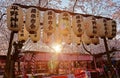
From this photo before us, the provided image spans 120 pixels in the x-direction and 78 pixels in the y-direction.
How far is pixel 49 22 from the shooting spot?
10203 mm

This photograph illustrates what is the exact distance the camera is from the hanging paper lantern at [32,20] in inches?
379

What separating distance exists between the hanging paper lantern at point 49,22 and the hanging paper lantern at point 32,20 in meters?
0.47

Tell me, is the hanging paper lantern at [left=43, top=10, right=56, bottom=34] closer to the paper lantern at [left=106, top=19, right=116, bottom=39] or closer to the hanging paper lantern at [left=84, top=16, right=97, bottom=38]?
the hanging paper lantern at [left=84, top=16, right=97, bottom=38]

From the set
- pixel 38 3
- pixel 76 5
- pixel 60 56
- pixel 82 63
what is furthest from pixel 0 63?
pixel 76 5

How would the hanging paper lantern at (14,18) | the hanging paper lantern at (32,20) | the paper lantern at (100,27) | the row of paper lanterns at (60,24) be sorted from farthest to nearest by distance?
1. the paper lantern at (100,27)
2. the hanging paper lantern at (32,20)
3. the row of paper lanterns at (60,24)
4. the hanging paper lantern at (14,18)

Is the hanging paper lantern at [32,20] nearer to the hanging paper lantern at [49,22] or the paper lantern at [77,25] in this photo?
the hanging paper lantern at [49,22]

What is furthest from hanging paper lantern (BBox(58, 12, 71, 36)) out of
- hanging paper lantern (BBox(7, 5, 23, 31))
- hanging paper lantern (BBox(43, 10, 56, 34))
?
hanging paper lantern (BBox(7, 5, 23, 31))

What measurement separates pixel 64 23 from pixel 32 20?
5.43 feet

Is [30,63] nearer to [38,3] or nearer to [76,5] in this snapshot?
[38,3]

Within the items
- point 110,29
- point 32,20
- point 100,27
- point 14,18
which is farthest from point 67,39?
point 14,18

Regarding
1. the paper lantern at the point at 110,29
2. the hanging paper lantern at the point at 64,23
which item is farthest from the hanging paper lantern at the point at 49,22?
the paper lantern at the point at 110,29

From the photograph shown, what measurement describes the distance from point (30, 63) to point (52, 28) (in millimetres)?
9623

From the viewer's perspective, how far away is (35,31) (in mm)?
9820

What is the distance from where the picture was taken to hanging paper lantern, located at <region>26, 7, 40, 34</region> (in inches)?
379
